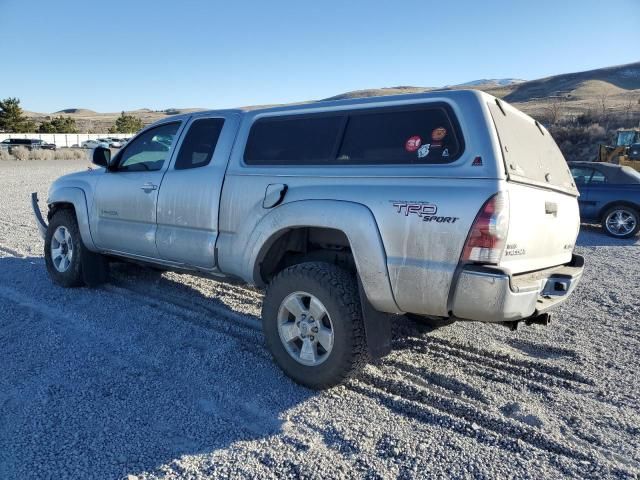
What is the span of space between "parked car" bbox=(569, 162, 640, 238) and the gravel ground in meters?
6.44

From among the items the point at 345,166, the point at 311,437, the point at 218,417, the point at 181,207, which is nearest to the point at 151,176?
the point at 181,207

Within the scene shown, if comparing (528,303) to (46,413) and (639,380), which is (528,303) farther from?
(46,413)

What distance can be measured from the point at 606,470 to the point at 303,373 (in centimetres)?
191

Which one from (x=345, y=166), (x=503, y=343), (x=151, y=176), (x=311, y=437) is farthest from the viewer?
(x=151, y=176)

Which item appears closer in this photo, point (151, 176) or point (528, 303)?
point (528, 303)

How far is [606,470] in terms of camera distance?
2.69 m

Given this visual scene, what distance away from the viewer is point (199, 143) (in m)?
4.65

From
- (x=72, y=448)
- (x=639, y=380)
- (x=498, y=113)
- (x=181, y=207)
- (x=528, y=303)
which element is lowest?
(x=639, y=380)

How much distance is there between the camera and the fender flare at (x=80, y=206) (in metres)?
5.55

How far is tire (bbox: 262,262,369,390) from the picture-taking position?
338 cm

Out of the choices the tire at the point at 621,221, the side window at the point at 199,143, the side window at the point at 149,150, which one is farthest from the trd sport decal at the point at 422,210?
the tire at the point at 621,221

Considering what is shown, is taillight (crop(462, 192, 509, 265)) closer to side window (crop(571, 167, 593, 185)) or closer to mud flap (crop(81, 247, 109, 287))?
mud flap (crop(81, 247, 109, 287))

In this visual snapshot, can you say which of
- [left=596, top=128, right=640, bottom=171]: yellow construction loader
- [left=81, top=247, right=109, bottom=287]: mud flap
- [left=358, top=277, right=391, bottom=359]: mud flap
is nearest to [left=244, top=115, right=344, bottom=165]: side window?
[left=358, top=277, right=391, bottom=359]: mud flap

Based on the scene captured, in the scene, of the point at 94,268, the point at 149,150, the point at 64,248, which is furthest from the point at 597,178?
the point at 64,248
